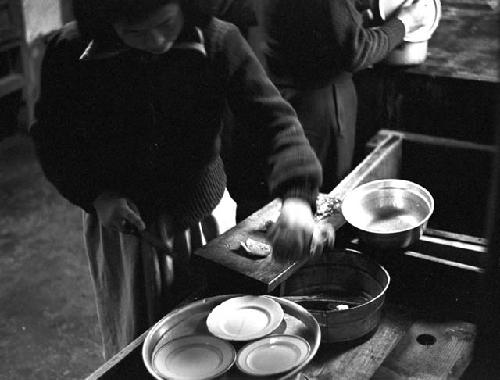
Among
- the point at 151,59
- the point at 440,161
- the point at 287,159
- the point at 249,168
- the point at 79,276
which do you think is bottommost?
the point at 79,276

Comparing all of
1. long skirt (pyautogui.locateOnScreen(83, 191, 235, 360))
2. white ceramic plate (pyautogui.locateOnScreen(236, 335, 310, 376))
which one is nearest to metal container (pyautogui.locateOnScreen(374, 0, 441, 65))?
long skirt (pyautogui.locateOnScreen(83, 191, 235, 360))

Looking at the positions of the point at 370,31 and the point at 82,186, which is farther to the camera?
the point at 370,31

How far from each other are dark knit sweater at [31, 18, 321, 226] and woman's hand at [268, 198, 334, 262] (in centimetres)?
9

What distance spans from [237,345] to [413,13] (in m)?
2.85

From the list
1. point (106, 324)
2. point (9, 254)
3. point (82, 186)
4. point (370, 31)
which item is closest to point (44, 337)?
point (9, 254)

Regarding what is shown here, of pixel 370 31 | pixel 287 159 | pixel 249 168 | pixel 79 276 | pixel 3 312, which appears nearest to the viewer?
pixel 287 159

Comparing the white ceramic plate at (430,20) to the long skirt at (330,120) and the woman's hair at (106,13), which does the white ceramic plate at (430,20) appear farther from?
the woman's hair at (106,13)

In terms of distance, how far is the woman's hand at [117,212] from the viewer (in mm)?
2574

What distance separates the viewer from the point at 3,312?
4.82 meters

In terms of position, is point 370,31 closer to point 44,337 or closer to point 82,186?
point 82,186

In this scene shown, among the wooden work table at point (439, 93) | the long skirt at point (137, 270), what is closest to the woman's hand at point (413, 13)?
the wooden work table at point (439, 93)

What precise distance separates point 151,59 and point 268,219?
738mm

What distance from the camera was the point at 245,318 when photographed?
2119 mm

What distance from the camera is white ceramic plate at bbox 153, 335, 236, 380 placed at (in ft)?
6.32
